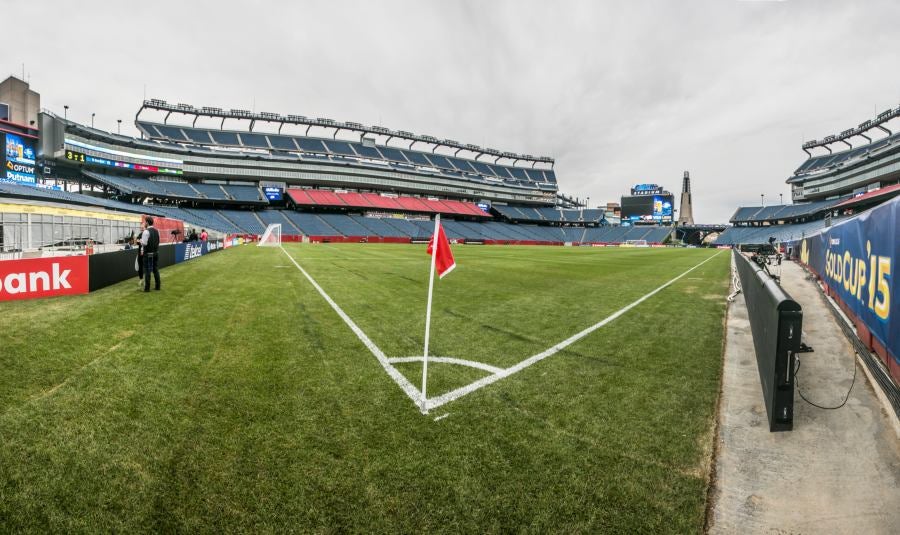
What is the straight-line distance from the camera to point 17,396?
4164mm

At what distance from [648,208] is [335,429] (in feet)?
366

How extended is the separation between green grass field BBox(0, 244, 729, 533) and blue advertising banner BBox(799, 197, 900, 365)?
1.91m

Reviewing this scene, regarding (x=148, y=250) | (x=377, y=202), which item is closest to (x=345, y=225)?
(x=377, y=202)

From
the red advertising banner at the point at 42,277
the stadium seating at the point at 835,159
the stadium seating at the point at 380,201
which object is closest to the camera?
the red advertising banner at the point at 42,277

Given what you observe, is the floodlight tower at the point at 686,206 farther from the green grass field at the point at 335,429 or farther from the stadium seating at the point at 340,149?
the green grass field at the point at 335,429

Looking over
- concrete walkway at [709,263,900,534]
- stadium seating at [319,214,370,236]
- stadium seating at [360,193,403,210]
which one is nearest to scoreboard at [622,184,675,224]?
stadium seating at [360,193,403,210]

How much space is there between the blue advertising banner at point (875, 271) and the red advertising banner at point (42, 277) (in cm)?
1549

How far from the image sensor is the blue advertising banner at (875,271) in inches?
184

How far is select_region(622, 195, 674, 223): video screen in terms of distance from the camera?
100m

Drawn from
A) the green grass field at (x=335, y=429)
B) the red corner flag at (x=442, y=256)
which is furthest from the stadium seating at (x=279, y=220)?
the red corner flag at (x=442, y=256)

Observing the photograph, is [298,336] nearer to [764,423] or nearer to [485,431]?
[485,431]

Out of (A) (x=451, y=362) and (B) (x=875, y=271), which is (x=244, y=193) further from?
(B) (x=875, y=271)

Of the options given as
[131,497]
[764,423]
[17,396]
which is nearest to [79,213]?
[17,396]

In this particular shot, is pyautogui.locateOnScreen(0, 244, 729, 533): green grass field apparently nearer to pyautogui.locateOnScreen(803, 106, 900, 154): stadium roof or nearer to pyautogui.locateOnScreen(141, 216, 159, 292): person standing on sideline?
pyautogui.locateOnScreen(141, 216, 159, 292): person standing on sideline
